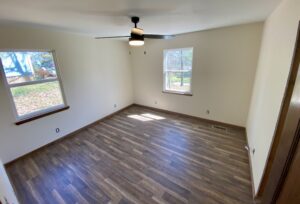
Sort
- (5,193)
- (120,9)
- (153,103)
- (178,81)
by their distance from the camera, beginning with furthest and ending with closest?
1. (153,103)
2. (178,81)
3. (120,9)
4. (5,193)

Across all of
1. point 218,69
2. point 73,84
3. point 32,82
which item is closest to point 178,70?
point 218,69

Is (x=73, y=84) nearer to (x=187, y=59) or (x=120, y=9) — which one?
(x=120, y=9)

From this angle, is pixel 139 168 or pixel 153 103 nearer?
pixel 139 168

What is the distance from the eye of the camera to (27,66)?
8.89ft

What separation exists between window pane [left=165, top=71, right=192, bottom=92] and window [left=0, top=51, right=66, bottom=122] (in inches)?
117

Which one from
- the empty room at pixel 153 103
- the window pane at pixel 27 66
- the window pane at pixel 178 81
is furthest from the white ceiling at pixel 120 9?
the window pane at pixel 178 81

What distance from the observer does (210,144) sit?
2.95 m

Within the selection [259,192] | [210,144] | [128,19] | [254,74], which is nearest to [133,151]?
[210,144]

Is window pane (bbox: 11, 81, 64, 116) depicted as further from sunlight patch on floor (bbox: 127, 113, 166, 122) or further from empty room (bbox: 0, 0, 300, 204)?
sunlight patch on floor (bbox: 127, 113, 166, 122)

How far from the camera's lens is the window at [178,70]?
3.92m

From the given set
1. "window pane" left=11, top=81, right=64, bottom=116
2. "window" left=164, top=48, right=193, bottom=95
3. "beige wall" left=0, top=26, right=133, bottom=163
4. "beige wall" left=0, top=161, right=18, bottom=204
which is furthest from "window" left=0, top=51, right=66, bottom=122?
"window" left=164, top=48, right=193, bottom=95

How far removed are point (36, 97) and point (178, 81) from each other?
3.57 metres

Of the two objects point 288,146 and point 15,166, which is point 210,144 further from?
point 15,166

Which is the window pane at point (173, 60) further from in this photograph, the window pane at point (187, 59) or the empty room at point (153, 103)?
the window pane at point (187, 59)
